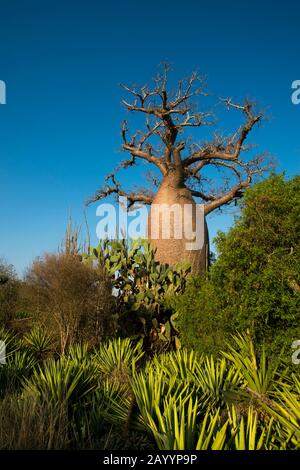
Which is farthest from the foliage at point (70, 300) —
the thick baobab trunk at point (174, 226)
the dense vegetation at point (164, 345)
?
the thick baobab trunk at point (174, 226)

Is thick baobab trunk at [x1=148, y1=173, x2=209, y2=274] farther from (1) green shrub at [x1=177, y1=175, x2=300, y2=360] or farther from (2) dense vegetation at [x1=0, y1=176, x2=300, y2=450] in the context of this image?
(1) green shrub at [x1=177, y1=175, x2=300, y2=360]

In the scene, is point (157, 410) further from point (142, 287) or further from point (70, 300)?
point (142, 287)

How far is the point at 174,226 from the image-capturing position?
1141cm

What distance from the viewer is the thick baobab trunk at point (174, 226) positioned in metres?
11.2

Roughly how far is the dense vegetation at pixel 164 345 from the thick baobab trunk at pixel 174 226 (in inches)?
45.1

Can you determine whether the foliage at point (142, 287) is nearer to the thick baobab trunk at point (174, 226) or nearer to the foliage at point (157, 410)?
the thick baobab trunk at point (174, 226)

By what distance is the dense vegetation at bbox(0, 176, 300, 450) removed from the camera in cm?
361

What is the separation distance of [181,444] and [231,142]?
33.6ft

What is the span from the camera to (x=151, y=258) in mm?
10062

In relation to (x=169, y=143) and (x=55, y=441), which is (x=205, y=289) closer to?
(x=55, y=441)

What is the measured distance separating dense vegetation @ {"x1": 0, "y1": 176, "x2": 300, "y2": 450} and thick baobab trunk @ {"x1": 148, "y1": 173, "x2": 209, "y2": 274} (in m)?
1.14

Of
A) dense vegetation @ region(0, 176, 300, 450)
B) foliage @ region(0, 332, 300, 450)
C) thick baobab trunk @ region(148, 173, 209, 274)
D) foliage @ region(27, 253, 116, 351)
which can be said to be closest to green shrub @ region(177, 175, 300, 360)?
dense vegetation @ region(0, 176, 300, 450)
